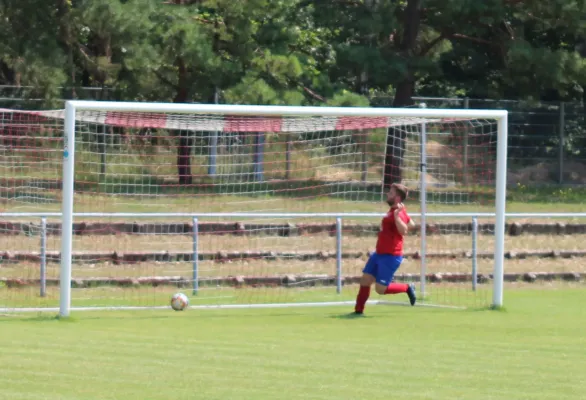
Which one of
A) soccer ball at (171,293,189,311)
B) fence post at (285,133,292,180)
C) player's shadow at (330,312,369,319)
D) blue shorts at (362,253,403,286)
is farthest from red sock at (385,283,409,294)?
fence post at (285,133,292,180)

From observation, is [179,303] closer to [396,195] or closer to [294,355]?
[396,195]

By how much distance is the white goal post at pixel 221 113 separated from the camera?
1277 cm

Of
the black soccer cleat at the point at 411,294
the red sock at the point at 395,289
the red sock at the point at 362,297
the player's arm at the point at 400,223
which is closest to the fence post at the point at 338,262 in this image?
the black soccer cleat at the point at 411,294

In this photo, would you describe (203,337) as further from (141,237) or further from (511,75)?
(511,75)

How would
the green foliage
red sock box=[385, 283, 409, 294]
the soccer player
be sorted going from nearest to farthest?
the soccer player → red sock box=[385, 283, 409, 294] → the green foliage

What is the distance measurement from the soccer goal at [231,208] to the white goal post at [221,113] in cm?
6

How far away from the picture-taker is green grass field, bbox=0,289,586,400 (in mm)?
8422

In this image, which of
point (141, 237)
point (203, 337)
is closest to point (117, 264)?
point (141, 237)

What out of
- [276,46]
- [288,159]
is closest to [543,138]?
[276,46]

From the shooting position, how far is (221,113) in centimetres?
1352

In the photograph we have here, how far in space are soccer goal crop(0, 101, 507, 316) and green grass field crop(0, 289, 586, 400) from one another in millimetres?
1703

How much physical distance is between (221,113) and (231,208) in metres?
4.65

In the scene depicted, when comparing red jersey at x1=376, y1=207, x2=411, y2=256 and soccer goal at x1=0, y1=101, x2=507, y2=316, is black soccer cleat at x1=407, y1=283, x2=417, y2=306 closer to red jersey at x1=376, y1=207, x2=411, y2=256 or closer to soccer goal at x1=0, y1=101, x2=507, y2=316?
soccer goal at x1=0, y1=101, x2=507, y2=316

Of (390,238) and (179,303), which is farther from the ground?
(390,238)
